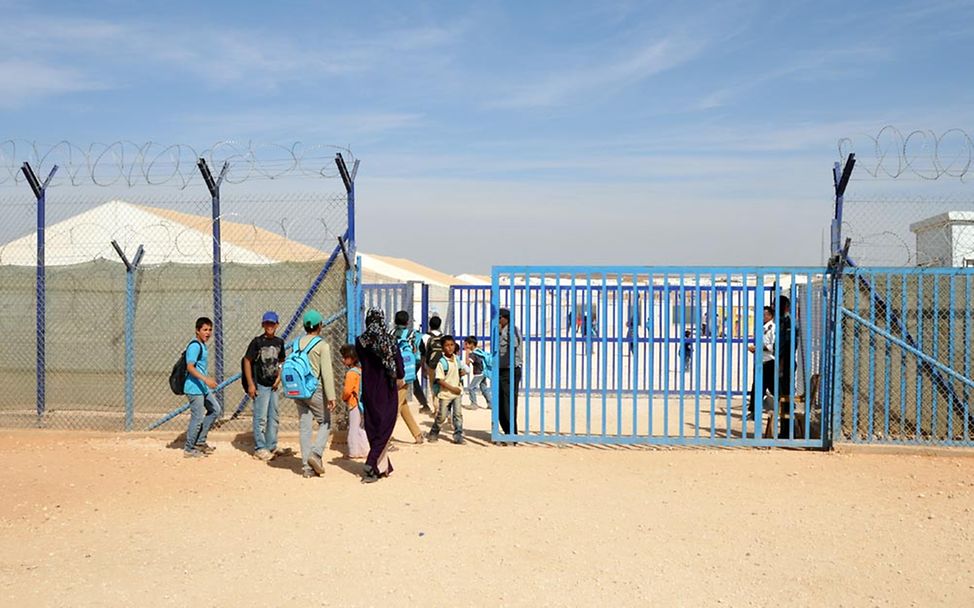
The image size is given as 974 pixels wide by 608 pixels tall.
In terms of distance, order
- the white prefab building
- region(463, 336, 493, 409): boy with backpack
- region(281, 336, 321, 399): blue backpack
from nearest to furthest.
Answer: region(281, 336, 321, 399): blue backpack
the white prefab building
region(463, 336, 493, 409): boy with backpack

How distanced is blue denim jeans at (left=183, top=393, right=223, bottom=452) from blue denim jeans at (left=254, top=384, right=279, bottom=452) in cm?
45

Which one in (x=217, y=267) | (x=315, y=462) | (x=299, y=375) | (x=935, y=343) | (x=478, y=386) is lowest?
(x=315, y=462)

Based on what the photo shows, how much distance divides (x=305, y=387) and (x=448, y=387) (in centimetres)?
178

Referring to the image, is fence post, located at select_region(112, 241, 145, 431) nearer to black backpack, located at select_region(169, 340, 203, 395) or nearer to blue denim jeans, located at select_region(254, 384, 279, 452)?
black backpack, located at select_region(169, 340, 203, 395)

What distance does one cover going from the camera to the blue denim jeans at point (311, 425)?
8008 millimetres

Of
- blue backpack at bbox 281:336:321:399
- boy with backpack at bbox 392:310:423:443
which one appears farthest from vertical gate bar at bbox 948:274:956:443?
blue backpack at bbox 281:336:321:399

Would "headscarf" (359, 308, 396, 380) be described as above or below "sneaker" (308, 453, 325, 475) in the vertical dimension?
above

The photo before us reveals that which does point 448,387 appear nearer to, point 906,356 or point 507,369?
point 507,369

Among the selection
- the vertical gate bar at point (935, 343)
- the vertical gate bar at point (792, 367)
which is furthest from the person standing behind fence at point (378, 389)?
the vertical gate bar at point (935, 343)

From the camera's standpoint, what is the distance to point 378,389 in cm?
798

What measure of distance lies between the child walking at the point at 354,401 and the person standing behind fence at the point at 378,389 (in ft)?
0.75

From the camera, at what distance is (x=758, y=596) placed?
201 inches

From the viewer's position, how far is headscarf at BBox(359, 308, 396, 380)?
26.0 ft

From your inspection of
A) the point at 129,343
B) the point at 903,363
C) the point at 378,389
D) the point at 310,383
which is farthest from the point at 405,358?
the point at 903,363
